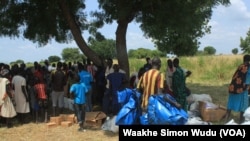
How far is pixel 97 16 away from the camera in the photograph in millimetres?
13664

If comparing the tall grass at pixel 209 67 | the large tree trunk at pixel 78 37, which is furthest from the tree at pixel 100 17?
the tall grass at pixel 209 67

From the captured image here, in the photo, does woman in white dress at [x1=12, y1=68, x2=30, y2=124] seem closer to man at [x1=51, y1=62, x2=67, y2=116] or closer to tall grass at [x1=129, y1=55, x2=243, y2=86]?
man at [x1=51, y1=62, x2=67, y2=116]

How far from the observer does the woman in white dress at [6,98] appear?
10289mm

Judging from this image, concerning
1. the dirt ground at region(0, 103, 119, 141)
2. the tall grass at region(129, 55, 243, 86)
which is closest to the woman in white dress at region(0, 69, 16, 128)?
the dirt ground at region(0, 103, 119, 141)

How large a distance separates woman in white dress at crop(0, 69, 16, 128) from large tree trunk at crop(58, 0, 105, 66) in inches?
117

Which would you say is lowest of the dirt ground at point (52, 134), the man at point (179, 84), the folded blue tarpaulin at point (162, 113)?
the dirt ground at point (52, 134)

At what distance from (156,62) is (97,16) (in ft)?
21.4

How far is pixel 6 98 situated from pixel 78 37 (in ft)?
11.2

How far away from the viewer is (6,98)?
34.3ft

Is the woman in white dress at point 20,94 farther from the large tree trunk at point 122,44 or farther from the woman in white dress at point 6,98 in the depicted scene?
the large tree trunk at point 122,44

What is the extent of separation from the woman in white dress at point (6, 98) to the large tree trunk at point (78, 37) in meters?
2.96

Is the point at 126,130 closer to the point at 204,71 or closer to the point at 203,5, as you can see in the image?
the point at 203,5

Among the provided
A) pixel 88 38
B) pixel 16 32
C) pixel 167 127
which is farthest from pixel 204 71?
pixel 167 127

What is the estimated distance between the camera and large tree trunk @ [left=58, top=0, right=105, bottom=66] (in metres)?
12.5
